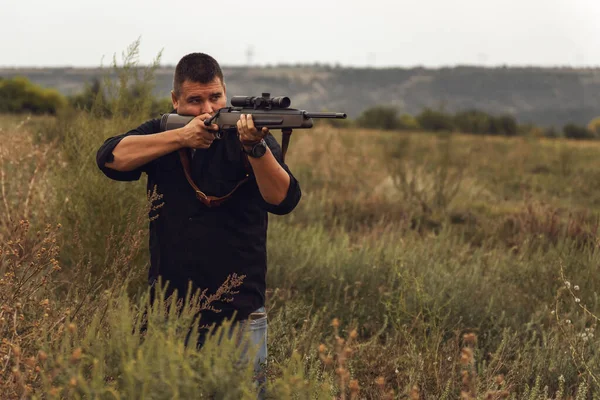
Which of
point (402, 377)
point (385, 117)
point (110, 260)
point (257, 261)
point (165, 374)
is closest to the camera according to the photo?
point (165, 374)

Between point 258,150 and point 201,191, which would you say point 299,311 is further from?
point 258,150

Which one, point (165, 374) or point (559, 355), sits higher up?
point (165, 374)

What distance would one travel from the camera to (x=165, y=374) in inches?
76.0

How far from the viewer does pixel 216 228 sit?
2891mm

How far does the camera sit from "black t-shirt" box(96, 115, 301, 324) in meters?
2.89

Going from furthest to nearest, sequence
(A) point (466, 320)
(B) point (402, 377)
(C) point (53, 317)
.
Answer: (A) point (466, 320) < (B) point (402, 377) < (C) point (53, 317)

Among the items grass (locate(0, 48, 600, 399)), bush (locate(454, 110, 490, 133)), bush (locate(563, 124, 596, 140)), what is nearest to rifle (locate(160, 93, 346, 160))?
grass (locate(0, 48, 600, 399))

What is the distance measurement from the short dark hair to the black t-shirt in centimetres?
29

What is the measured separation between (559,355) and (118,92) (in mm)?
3993

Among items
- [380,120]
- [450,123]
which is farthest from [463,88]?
[380,120]

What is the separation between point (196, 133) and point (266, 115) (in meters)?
0.35

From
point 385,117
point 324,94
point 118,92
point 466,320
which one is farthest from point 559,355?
point 324,94

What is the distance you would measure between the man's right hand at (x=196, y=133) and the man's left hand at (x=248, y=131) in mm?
178

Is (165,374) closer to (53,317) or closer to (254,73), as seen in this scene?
(53,317)
